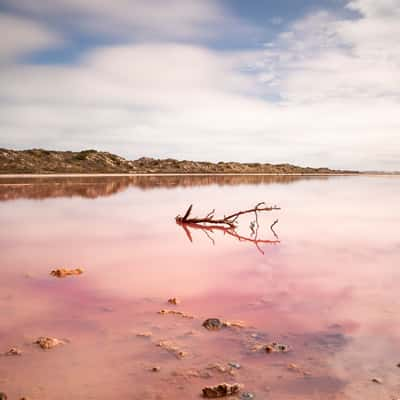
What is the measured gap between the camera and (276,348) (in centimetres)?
400

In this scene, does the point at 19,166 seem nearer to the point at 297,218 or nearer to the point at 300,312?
the point at 297,218

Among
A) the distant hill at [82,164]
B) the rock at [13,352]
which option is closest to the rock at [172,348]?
the rock at [13,352]

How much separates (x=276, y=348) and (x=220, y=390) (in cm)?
97

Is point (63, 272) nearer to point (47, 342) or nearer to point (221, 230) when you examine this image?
point (47, 342)

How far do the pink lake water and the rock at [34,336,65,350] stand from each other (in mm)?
65

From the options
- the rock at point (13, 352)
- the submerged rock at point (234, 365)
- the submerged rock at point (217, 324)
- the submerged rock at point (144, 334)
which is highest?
the submerged rock at point (217, 324)

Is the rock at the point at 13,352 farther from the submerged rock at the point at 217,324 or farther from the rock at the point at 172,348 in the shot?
the submerged rock at the point at 217,324

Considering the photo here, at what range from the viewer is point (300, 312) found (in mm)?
4938

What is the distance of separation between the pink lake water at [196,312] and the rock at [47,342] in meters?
0.07

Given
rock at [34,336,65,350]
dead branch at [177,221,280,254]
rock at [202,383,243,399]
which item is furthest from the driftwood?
rock at [202,383,243,399]

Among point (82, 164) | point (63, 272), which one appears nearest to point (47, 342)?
point (63, 272)

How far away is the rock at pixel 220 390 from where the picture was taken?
3180 millimetres

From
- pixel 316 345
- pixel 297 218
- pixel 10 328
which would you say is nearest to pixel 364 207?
pixel 297 218

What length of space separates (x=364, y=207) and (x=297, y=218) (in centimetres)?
494
